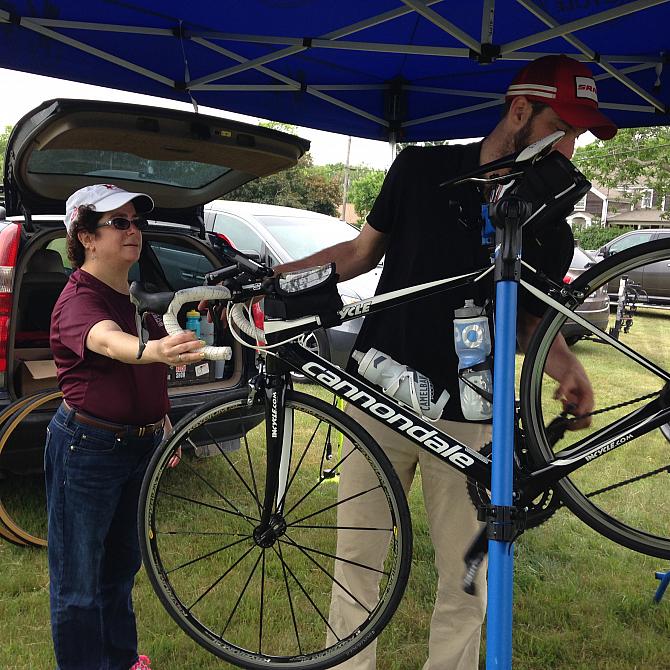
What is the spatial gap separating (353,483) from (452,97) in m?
2.43

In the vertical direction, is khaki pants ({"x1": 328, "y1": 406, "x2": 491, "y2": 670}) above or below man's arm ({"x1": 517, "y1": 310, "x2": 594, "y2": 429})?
below

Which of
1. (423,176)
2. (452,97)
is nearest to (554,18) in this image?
(423,176)

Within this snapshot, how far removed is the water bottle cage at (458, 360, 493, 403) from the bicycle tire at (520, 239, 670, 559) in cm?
10

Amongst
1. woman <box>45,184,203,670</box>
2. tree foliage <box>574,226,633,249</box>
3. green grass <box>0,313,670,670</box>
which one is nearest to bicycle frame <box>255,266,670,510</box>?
green grass <box>0,313,670,670</box>

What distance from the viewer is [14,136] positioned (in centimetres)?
247

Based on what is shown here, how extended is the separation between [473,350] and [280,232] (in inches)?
217

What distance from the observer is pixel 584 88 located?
1.80 m

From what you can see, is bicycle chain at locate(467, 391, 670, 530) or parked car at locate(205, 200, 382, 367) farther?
parked car at locate(205, 200, 382, 367)

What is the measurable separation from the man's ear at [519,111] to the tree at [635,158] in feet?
79.9

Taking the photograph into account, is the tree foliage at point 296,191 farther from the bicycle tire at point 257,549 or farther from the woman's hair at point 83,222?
the woman's hair at point 83,222

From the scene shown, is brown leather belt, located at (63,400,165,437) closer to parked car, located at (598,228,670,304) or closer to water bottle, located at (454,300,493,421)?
water bottle, located at (454,300,493,421)

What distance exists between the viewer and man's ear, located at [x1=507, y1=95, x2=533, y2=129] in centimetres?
186

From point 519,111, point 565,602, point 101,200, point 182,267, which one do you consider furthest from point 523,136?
point 182,267

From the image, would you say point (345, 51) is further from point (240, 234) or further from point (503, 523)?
point (240, 234)
